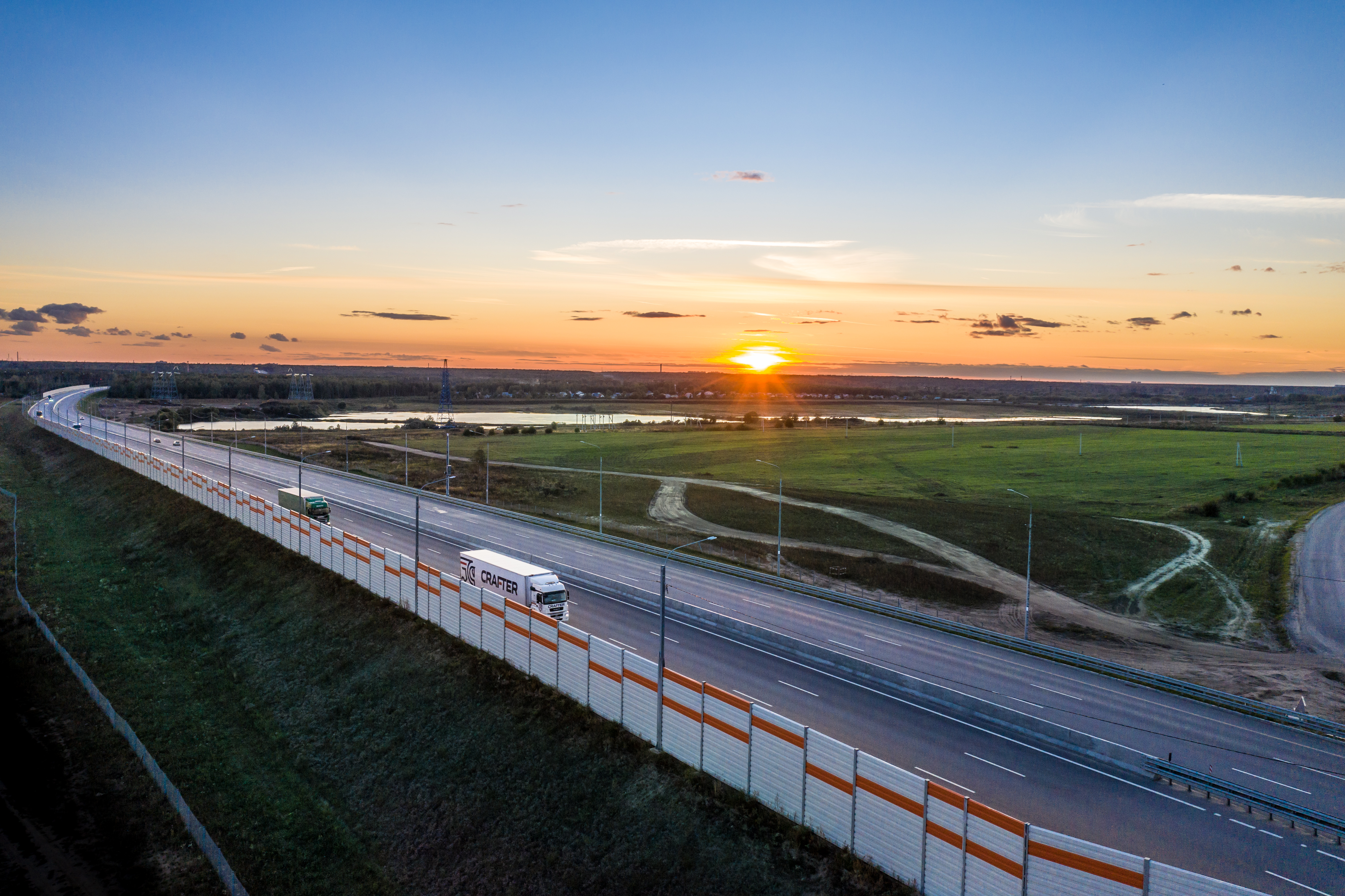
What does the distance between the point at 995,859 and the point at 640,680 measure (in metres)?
13.3

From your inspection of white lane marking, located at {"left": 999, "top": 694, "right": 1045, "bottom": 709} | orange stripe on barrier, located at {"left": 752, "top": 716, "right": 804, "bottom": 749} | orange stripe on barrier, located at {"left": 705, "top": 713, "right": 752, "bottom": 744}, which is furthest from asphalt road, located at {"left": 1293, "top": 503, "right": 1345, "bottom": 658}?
orange stripe on barrier, located at {"left": 705, "top": 713, "right": 752, "bottom": 744}

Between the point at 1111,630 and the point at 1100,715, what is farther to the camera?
the point at 1111,630

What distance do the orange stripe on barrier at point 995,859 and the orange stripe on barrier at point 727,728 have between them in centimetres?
734

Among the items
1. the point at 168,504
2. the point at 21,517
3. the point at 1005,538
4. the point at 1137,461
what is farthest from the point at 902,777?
the point at 1137,461

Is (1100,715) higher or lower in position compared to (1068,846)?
lower

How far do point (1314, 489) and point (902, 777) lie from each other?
13013 centimetres

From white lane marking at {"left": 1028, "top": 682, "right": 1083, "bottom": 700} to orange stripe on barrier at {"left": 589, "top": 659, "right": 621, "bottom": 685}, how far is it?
69.4 ft

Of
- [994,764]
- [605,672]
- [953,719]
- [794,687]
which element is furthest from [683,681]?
[953,719]

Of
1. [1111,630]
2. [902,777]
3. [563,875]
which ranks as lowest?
[1111,630]

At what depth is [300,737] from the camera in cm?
3609

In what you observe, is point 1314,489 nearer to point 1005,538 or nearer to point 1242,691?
point 1005,538

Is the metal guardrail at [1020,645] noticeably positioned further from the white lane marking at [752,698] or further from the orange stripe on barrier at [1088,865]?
the orange stripe on barrier at [1088,865]

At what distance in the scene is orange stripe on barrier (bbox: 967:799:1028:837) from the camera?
18469mm

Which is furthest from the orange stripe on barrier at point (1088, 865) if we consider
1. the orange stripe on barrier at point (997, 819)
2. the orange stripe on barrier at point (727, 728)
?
the orange stripe on barrier at point (727, 728)
